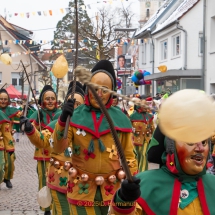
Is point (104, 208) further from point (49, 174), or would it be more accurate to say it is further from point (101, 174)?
point (49, 174)

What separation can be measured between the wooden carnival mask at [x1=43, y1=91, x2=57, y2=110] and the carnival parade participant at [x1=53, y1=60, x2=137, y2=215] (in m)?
3.06

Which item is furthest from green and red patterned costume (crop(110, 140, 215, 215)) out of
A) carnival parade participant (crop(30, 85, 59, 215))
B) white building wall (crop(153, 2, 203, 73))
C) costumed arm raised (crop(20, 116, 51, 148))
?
white building wall (crop(153, 2, 203, 73))

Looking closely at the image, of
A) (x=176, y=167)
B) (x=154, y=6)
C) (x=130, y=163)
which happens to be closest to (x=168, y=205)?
(x=176, y=167)

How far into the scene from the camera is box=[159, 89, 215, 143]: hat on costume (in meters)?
2.40

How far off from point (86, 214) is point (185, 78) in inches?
845

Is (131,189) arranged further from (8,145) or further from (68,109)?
(8,145)

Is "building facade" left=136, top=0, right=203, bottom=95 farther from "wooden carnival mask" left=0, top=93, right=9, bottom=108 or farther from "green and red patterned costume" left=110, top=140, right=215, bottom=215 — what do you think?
"green and red patterned costume" left=110, top=140, right=215, bottom=215

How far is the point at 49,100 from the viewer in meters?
8.60

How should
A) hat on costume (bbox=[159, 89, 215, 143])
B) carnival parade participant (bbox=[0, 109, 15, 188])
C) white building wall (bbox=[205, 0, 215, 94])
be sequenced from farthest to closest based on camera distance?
1. white building wall (bbox=[205, 0, 215, 94])
2. carnival parade participant (bbox=[0, 109, 15, 188])
3. hat on costume (bbox=[159, 89, 215, 143])

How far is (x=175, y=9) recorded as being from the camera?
32562mm

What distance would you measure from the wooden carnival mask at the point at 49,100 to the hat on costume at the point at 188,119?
6164 millimetres

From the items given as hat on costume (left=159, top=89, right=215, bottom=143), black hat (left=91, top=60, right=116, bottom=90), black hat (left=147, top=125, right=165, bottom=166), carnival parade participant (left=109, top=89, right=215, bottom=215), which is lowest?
carnival parade participant (left=109, top=89, right=215, bottom=215)

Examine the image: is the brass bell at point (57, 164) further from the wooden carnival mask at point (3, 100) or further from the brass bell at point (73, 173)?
the wooden carnival mask at point (3, 100)

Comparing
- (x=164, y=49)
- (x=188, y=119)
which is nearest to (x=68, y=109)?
(x=188, y=119)
